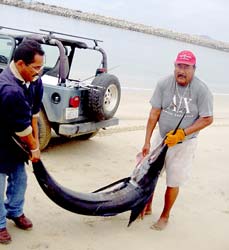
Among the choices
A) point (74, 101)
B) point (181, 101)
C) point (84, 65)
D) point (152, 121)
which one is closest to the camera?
point (181, 101)

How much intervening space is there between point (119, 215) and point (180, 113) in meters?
1.39

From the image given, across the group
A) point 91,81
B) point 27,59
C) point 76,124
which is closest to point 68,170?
point 76,124

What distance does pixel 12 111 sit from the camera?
3529 mm

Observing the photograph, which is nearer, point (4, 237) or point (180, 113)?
point (4, 237)

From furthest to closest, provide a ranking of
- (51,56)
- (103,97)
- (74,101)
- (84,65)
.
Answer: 1. (84,65)
2. (51,56)
3. (103,97)
4. (74,101)

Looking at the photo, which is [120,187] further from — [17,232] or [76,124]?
[76,124]

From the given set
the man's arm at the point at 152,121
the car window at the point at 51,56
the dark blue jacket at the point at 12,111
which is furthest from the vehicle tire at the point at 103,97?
the dark blue jacket at the point at 12,111

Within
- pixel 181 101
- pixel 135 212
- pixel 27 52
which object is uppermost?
pixel 27 52

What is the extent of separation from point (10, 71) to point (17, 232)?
162cm

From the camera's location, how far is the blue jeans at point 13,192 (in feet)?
13.2

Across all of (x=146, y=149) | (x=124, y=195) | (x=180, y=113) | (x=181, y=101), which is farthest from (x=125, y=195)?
(x=181, y=101)

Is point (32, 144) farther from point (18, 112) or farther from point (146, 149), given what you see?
point (146, 149)

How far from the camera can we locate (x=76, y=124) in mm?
6734

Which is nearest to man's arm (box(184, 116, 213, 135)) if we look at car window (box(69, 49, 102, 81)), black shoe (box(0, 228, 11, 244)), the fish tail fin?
the fish tail fin
